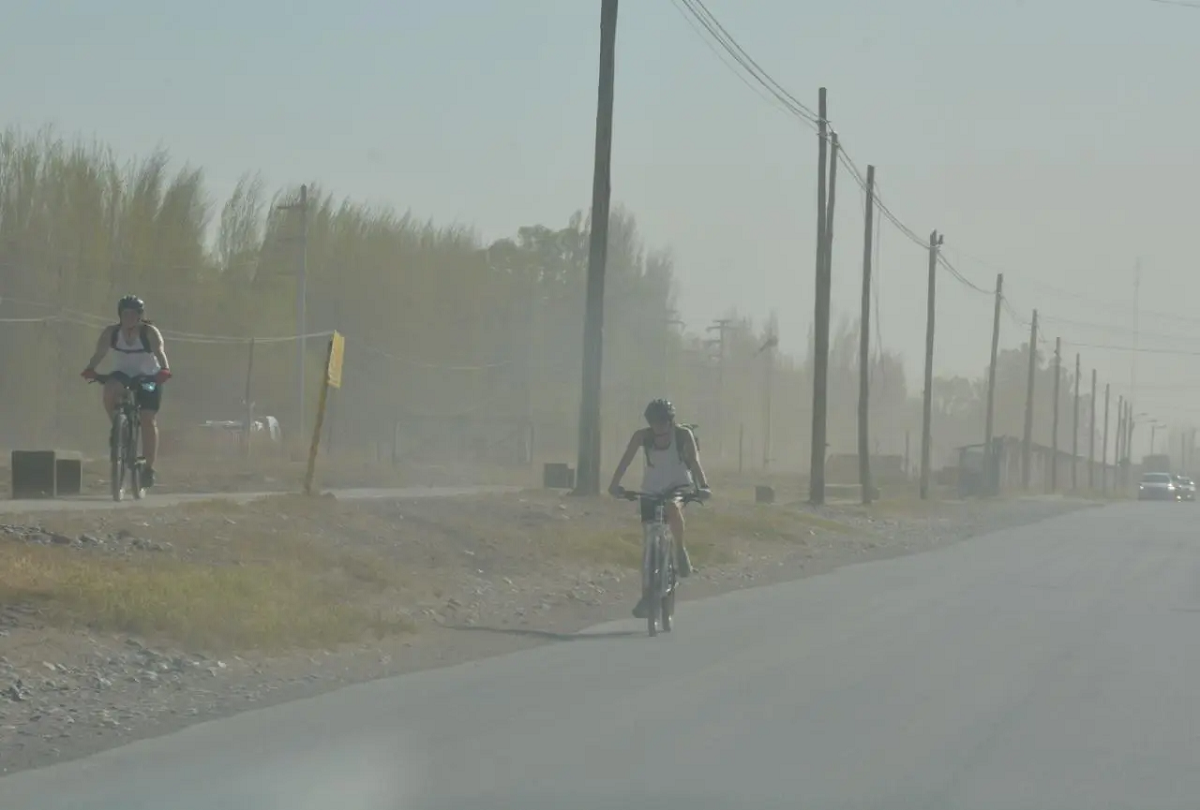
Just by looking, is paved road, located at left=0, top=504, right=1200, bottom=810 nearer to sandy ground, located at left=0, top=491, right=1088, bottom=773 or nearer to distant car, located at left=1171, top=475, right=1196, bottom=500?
sandy ground, located at left=0, top=491, right=1088, bottom=773

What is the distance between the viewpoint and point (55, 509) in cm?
1734

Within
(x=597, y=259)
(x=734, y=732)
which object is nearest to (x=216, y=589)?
(x=734, y=732)

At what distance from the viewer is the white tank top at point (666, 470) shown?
1597cm

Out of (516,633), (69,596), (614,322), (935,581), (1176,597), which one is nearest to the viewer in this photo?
(69,596)

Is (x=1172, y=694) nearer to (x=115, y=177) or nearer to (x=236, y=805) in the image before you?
(x=236, y=805)

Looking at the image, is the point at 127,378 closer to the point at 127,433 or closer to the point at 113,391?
the point at 113,391

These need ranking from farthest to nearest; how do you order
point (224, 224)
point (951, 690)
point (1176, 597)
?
point (224, 224)
point (1176, 597)
point (951, 690)

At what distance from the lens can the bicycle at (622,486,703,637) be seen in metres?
15.6

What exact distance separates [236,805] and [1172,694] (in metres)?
6.56

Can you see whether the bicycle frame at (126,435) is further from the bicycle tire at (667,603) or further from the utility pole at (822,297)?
the utility pole at (822,297)

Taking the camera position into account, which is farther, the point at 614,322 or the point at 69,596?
the point at 614,322

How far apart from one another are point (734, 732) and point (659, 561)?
5.77m

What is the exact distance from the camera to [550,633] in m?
15.7

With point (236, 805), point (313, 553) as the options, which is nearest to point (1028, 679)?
point (236, 805)
